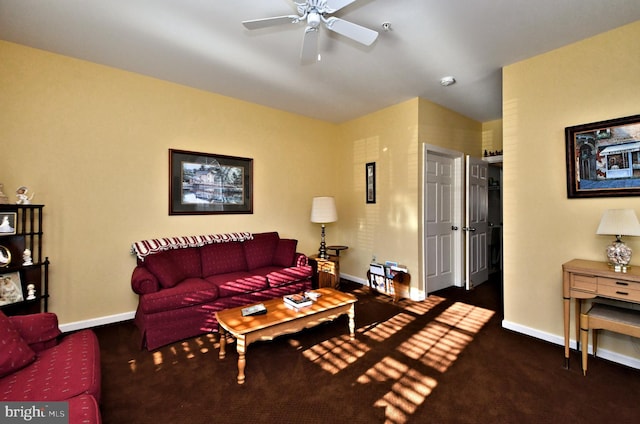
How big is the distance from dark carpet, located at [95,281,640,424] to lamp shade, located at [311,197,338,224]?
5.43 ft

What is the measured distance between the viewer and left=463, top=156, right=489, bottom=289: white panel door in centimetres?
435

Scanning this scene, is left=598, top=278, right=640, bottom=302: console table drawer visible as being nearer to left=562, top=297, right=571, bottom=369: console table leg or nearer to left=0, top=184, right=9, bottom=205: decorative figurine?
left=562, top=297, right=571, bottom=369: console table leg

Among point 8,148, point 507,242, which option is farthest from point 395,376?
point 8,148

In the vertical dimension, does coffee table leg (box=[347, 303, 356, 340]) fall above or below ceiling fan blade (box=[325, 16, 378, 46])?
below

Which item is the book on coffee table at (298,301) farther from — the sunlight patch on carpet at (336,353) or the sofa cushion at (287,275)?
the sofa cushion at (287,275)

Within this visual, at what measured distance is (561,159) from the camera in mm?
2666

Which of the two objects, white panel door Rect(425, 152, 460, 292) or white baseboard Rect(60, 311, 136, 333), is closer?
white baseboard Rect(60, 311, 136, 333)

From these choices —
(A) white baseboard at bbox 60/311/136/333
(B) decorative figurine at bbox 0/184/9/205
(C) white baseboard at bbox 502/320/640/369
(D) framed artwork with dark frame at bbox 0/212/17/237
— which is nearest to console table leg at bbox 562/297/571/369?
(C) white baseboard at bbox 502/320/640/369

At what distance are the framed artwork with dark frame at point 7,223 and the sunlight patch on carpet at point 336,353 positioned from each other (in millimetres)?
2655

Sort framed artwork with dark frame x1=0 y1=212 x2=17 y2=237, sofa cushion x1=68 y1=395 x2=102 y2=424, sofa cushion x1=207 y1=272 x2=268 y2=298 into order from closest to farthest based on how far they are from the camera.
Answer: sofa cushion x1=68 y1=395 x2=102 y2=424 → framed artwork with dark frame x1=0 y1=212 x2=17 y2=237 → sofa cushion x1=207 y1=272 x2=268 y2=298

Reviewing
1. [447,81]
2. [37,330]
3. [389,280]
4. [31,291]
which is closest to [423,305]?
[389,280]

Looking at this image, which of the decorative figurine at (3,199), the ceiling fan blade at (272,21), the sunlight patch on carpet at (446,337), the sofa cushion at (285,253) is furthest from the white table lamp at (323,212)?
the decorative figurine at (3,199)

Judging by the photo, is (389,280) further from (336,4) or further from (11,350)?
(11,350)

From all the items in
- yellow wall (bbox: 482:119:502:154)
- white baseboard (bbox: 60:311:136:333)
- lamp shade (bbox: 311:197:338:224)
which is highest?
yellow wall (bbox: 482:119:502:154)
